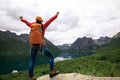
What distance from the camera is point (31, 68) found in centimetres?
1313

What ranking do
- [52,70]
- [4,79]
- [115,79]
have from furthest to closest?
1. [4,79]
2. [115,79]
3. [52,70]

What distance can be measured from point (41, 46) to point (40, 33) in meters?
0.81

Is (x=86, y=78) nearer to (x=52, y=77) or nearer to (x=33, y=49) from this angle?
(x=52, y=77)

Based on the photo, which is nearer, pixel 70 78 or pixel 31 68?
pixel 31 68

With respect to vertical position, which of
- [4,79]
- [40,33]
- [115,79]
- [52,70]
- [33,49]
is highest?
[40,33]

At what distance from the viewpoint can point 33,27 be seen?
42.4ft

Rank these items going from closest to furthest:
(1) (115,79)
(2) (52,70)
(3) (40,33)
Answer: (3) (40,33)
(2) (52,70)
(1) (115,79)

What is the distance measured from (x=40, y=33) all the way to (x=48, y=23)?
85 cm

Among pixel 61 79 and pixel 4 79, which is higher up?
pixel 61 79

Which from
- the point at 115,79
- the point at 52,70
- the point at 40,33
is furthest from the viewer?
the point at 115,79

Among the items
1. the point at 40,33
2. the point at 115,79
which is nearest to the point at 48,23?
the point at 40,33

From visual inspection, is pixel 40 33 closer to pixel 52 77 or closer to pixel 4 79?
pixel 52 77

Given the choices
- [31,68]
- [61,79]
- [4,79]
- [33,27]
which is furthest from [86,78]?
[4,79]

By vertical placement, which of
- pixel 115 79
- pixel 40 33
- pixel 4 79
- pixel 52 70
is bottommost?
pixel 4 79
